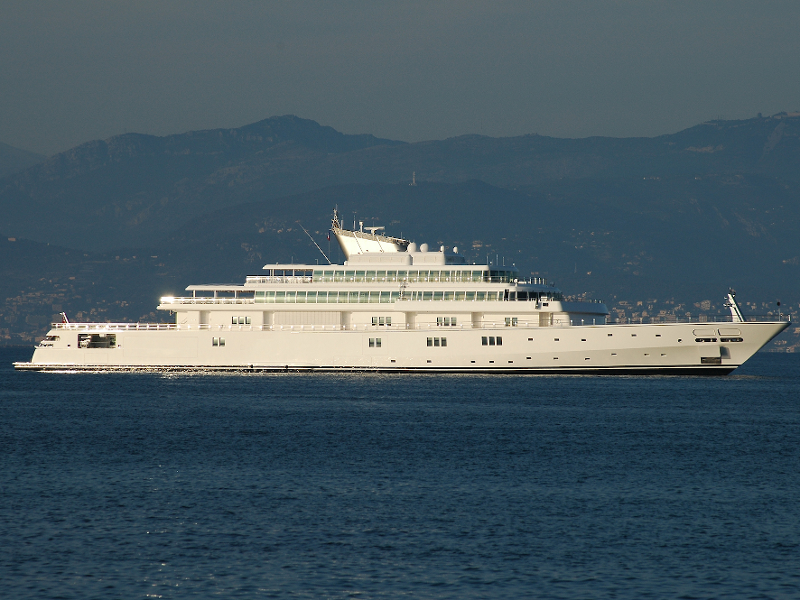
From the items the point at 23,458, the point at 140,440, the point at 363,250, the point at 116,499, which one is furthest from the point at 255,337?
the point at 116,499

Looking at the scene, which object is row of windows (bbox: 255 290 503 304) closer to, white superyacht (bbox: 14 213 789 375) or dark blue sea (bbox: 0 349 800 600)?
white superyacht (bbox: 14 213 789 375)

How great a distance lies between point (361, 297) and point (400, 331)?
11.2ft

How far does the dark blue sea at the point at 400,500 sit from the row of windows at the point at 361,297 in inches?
590

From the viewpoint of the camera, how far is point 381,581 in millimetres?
19234

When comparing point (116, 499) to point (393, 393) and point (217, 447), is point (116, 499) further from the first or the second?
point (393, 393)

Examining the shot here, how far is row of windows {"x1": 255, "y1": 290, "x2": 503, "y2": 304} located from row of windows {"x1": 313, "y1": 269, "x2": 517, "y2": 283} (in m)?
0.99

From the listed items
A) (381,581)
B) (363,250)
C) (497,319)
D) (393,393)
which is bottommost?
(381,581)

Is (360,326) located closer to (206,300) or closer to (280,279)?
(280,279)

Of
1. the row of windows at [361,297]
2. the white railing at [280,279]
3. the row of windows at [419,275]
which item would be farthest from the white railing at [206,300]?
the row of windows at [419,275]

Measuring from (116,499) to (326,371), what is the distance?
122 ft

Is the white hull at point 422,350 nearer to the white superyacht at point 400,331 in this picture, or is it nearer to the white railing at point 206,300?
the white superyacht at point 400,331

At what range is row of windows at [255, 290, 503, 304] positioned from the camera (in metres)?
60.4

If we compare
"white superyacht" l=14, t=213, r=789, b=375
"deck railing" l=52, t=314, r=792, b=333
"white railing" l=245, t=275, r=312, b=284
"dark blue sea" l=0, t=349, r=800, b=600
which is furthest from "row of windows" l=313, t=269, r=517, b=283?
"dark blue sea" l=0, t=349, r=800, b=600

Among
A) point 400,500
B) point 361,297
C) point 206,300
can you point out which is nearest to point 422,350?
point 361,297
